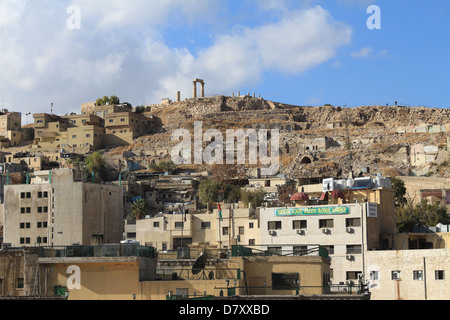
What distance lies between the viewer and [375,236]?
4247 centimetres

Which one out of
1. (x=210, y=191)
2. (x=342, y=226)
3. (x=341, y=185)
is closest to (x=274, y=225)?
(x=342, y=226)

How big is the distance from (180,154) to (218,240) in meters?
43.5

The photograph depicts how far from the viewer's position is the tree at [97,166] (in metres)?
84.2

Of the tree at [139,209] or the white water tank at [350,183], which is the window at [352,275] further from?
the tree at [139,209]

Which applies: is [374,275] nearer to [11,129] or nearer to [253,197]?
[253,197]

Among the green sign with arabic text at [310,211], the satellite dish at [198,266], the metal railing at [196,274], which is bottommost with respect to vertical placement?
the metal railing at [196,274]

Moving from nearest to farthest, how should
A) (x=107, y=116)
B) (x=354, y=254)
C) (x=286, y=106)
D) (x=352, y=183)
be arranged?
1. (x=354, y=254)
2. (x=352, y=183)
3. (x=107, y=116)
4. (x=286, y=106)

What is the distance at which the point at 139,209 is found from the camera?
6619 centimetres

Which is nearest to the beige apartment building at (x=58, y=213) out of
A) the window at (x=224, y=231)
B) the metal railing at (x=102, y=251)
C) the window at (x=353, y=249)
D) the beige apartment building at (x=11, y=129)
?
the window at (x=224, y=231)

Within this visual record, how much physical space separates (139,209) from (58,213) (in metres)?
12.0

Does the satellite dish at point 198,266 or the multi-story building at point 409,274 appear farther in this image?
the multi-story building at point 409,274

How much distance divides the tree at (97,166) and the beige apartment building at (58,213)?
26099mm
